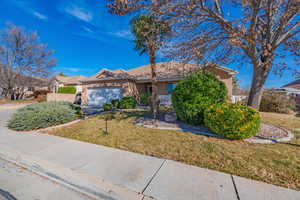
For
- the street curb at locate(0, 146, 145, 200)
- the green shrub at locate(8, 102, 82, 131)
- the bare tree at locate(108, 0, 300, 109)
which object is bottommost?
the street curb at locate(0, 146, 145, 200)

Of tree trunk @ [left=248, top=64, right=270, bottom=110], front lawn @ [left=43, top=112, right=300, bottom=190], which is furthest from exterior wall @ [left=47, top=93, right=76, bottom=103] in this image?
tree trunk @ [left=248, top=64, right=270, bottom=110]

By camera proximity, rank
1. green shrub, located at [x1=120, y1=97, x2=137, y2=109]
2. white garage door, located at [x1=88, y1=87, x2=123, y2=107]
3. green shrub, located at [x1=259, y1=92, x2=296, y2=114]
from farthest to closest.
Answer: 1. white garage door, located at [x1=88, y1=87, x2=123, y2=107]
2. green shrub, located at [x1=120, y1=97, x2=137, y2=109]
3. green shrub, located at [x1=259, y1=92, x2=296, y2=114]

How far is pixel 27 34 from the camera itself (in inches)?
735

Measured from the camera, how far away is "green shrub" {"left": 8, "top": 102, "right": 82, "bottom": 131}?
5.60m

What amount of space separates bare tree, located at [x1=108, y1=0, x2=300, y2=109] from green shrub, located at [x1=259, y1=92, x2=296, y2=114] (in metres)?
6.45

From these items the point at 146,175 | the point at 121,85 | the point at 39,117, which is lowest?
the point at 146,175

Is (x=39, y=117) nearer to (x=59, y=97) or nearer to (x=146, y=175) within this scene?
(x=146, y=175)

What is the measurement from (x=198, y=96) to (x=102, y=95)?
1219 centimetres

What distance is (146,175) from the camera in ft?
8.27

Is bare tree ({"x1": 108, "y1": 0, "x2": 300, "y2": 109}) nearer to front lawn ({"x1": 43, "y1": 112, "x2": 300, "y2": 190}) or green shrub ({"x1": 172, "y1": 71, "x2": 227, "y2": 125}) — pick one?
green shrub ({"x1": 172, "y1": 71, "x2": 227, "y2": 125})

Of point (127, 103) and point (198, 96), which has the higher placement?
point (198, 96)

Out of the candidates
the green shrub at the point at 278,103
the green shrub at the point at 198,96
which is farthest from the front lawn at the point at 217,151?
the green shrub at the point at 278,103

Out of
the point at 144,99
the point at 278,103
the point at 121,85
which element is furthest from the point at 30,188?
the point at 278,103

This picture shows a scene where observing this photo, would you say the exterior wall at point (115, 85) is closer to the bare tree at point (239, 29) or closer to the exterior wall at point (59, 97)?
the exterior wall at point (59, 97)
